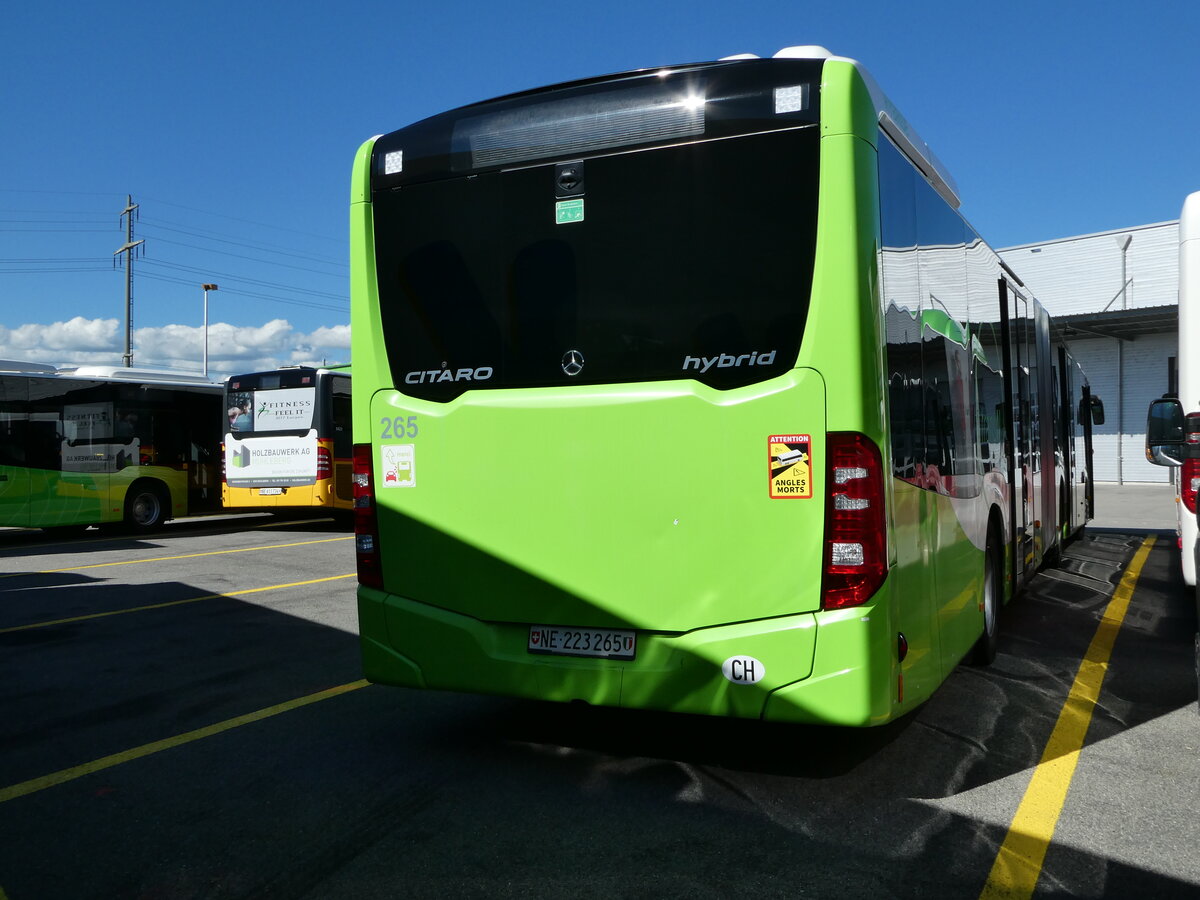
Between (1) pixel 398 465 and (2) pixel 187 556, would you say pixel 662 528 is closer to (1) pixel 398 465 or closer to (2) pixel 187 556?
(1) pixel 398 465

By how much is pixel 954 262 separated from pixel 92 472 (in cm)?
1625

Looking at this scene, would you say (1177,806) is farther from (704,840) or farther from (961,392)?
(961,392)

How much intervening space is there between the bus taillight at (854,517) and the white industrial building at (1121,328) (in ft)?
103

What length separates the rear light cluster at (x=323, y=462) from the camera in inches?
704

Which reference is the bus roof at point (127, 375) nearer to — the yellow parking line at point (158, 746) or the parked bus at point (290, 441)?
the parked bus at point (290, 441)

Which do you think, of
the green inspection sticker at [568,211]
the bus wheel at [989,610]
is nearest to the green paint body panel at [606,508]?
the green inspection sticker at [568,211]

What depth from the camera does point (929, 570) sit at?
4664 millimetres

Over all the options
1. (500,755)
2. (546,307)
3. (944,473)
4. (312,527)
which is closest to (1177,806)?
(944,473)

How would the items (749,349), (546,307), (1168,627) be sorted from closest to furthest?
(749,349), (546,307), (1168,627)

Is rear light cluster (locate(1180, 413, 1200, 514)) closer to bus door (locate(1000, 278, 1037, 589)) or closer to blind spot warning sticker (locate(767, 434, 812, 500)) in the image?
bus door (locate(1000, 278, 1037, 589))

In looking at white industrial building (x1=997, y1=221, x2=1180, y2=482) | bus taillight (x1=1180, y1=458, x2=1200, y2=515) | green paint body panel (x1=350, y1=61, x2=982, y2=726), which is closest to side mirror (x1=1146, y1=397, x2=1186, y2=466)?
bus taillight (x1=1180, y1=458, x2=1200, y2=515)

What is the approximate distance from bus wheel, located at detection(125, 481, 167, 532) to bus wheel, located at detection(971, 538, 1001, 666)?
16124 mm

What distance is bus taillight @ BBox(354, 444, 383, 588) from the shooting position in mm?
4863

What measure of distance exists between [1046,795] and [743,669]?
1442 millimetres
